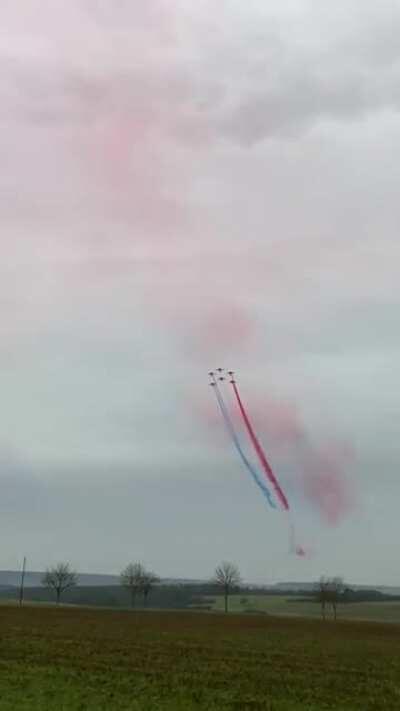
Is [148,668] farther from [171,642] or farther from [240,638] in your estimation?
[240,638]

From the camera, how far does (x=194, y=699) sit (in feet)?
115

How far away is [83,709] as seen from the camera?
30500 mm

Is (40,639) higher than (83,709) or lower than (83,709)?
higher

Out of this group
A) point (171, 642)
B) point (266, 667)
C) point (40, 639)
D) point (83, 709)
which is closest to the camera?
point (83, 709)

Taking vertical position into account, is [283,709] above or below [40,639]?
below

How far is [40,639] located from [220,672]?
2222 centimetres

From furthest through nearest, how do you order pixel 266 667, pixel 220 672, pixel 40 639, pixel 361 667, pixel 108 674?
pixel 40 639, pixel 361 667, pixel 266 667, pixel 220 672, pixel 108 674

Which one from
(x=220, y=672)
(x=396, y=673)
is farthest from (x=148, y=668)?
(x=396, y=673)

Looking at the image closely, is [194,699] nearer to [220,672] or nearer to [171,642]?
[220,672]

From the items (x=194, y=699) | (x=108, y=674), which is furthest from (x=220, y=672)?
(x=194, y=699)

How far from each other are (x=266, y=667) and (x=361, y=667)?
24.3 ft

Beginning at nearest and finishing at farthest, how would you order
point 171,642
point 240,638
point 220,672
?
1. point 220,672
2. point 171,642
3. point 240,638

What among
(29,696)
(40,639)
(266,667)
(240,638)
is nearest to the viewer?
(29,696)

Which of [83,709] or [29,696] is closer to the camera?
[83,709]
